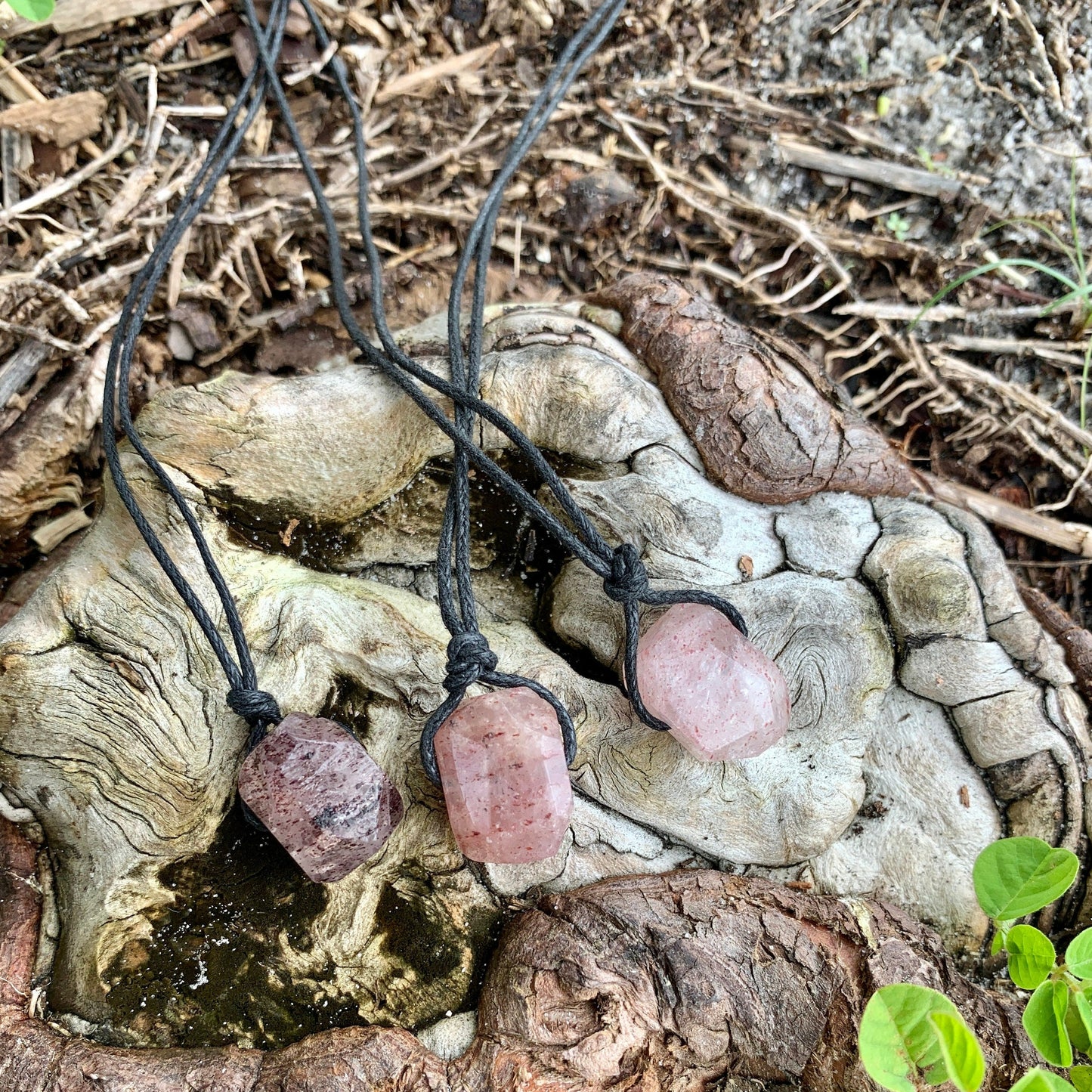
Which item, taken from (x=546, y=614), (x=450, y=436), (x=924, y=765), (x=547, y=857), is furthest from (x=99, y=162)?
(x=924, y=765)

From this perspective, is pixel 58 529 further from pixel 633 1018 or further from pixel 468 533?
pixel 633 1018

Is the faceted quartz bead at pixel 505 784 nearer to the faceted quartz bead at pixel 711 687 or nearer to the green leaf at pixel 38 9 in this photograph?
the faceted quartz bead at pixel 711 687

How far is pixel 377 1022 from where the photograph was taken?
6.19ft

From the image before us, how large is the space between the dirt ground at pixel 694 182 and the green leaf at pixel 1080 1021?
4.64 feet

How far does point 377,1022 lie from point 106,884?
0.64m

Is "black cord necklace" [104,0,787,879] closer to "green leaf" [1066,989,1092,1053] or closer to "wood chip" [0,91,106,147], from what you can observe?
"green leaf" [1066,989,1092,1053]

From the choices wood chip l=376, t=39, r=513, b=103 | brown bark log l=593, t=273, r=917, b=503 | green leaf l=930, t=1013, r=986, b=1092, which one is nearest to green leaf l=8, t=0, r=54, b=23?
wood chip l=376, t=39, r=513, b=103

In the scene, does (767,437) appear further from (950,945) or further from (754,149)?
(754,149)

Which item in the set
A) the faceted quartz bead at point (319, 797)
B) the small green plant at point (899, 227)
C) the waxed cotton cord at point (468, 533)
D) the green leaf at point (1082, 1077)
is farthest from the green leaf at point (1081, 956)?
the small green plant at point (899, 227)

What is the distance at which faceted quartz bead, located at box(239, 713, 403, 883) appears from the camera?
1.89 metres

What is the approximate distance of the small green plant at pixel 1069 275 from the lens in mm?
2922

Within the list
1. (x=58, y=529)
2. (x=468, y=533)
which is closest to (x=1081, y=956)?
(x=468, y=533)

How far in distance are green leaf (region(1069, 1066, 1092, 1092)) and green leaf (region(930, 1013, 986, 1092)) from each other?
44 cm

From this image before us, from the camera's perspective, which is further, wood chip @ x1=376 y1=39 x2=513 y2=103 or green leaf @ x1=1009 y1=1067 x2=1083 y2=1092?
wood chip @ x1=376 y1=39 x2=513 y2=103
